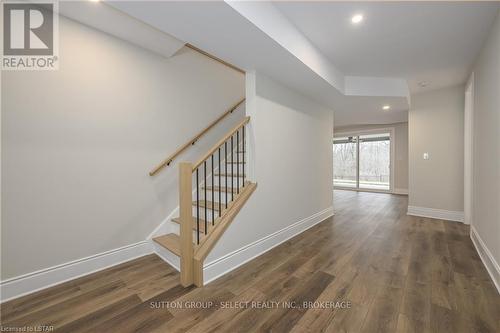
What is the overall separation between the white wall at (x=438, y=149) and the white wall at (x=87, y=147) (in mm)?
4572

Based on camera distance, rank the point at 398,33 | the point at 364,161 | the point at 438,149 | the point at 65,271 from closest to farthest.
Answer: the point at 65,271
the point at 398,33
the point at 438,149
the point at 364,161

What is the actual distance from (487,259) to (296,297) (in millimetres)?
2146

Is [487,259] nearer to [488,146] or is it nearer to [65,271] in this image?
[488,146]

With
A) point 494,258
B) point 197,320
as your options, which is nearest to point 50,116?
point 197,320

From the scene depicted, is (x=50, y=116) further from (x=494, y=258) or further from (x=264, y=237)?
(x=494, y=258)

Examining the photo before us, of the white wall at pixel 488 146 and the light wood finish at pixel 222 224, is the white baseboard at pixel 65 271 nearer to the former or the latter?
the light wood finish at pixel 222 224

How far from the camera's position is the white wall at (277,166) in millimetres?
2465

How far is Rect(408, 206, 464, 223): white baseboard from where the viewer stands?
3.91 m

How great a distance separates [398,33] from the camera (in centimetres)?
231

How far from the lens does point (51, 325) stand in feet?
4.89

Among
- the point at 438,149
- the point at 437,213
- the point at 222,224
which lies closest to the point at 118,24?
the point at 222,224

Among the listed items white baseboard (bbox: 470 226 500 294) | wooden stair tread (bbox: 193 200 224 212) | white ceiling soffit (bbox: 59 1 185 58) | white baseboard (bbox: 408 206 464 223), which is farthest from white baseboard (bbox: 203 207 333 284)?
white ceiling soffit (bbox: 59 1 185 58)

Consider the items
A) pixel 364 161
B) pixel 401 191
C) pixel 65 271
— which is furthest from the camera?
pixel 364 161

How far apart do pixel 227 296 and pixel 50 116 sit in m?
2.31
